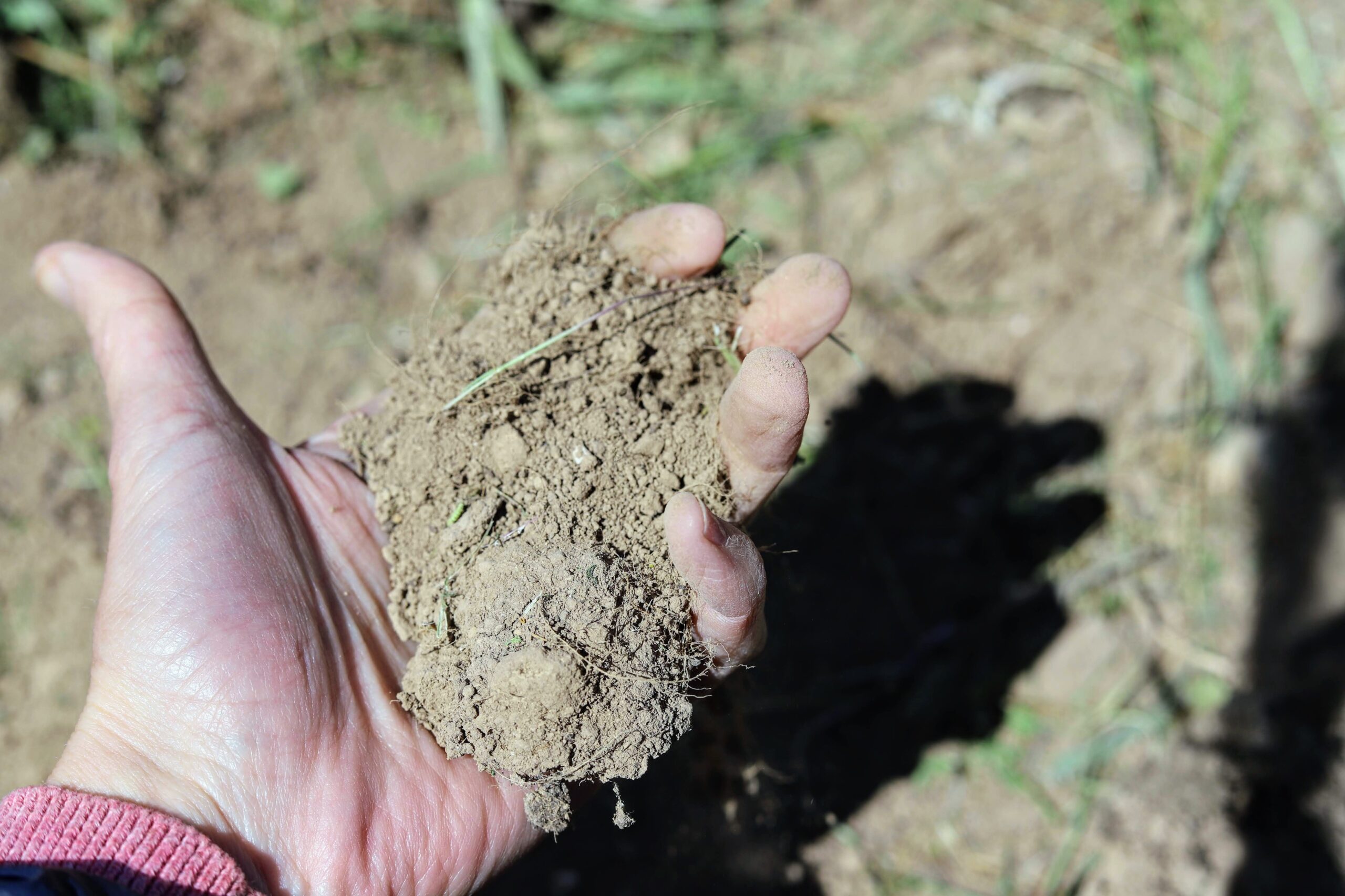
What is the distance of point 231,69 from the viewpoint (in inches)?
138

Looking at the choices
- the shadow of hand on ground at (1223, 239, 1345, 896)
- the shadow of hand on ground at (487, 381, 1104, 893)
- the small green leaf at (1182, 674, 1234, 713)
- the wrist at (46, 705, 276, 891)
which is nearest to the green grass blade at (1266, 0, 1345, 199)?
the shadow of hand on ground at (1223, 239, 1345, 896)


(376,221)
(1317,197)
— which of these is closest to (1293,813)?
(1317,197)

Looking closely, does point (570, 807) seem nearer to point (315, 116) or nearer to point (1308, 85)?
point (315, 116)

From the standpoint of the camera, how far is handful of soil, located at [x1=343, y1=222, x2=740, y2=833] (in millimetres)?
1584

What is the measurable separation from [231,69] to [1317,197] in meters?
4.08

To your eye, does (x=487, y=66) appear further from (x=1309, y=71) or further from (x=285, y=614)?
(x=1309, y=71)

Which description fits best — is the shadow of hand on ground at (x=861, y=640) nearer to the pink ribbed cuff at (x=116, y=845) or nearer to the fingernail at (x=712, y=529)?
the fingernail at (x=712, y=529)

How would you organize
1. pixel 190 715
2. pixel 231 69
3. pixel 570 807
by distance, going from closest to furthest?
1. pixel 190 715
2. pixel 570 807
3. pixel 231 69

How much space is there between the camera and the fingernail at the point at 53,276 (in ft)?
6.56

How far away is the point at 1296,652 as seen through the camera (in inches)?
112

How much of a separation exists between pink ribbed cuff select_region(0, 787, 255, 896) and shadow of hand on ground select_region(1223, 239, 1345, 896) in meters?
2.64

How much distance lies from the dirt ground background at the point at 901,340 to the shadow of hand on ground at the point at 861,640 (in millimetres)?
12

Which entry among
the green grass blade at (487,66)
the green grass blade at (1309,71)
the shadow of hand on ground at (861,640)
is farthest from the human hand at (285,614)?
the green grass blade at (1309,71)

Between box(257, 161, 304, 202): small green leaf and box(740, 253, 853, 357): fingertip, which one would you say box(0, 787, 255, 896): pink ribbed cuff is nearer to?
box(740, 253, 853, 357): fingertip
